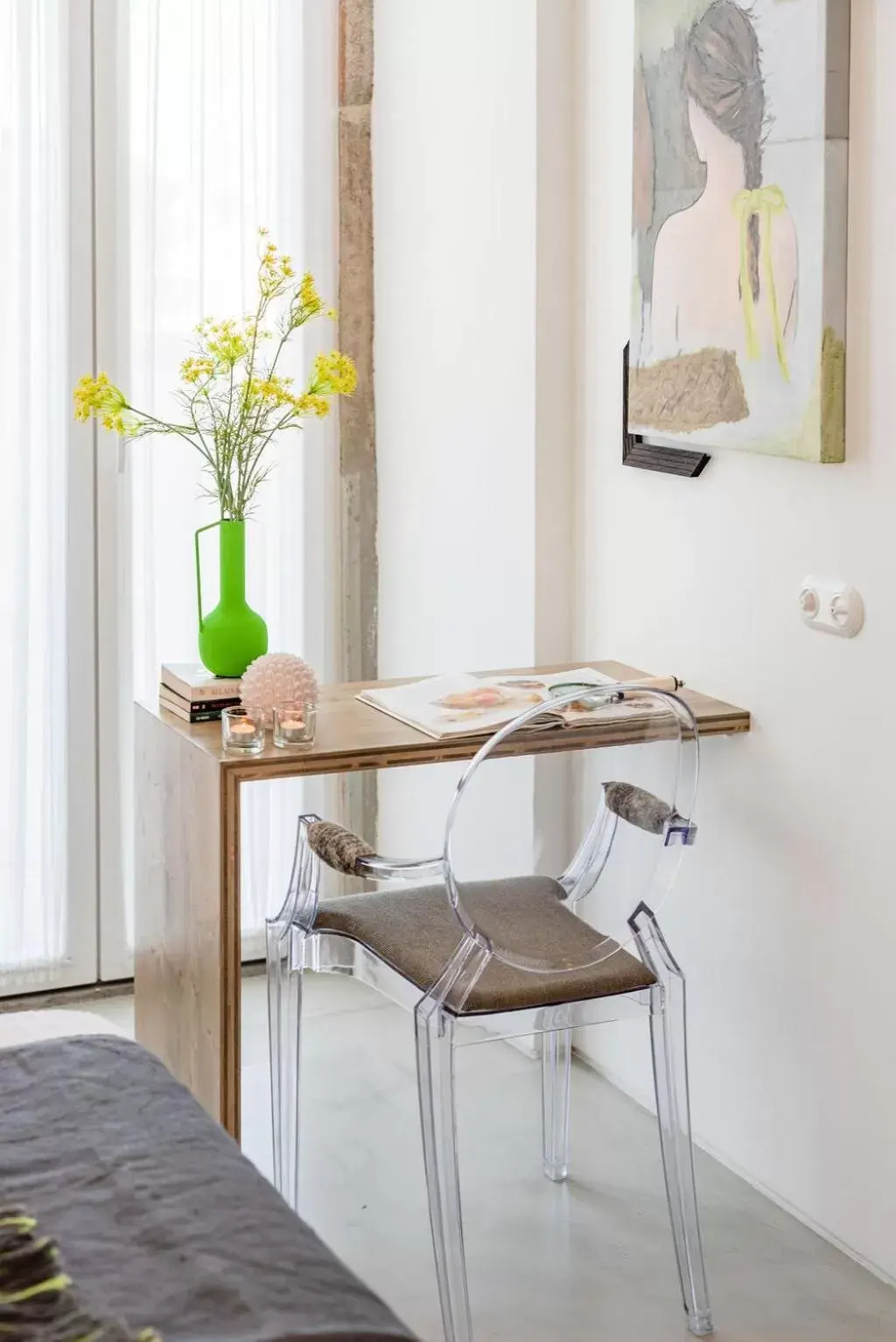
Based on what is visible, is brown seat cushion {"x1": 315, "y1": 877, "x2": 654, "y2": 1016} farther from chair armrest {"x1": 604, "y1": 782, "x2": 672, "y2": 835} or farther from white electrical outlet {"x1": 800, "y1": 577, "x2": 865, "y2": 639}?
white electrical outlet {"x1": 800, "y1": 577, "x2": 865, "y2": 639}

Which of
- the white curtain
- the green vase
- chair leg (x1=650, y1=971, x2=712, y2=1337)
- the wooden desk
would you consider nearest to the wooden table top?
the wooden desk

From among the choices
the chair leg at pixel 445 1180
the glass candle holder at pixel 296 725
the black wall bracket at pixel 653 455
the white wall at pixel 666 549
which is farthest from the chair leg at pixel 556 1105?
the black wall bracket at pixel 653 455

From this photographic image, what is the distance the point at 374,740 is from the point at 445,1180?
24.3 inches

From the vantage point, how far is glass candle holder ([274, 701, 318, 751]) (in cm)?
237

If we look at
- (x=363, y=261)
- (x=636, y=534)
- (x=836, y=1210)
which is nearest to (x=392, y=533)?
(x=363, y=261)

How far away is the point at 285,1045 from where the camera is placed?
100 inches

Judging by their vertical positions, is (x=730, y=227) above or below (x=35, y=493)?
above

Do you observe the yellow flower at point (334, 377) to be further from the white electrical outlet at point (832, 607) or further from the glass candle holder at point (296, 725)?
the white electrical outlet at point (832, 607)

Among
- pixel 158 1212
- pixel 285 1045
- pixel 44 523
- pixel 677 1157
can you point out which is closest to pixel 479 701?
pixel 285 1045

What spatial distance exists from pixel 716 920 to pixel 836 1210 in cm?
48

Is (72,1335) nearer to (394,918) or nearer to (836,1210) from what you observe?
(394,918)

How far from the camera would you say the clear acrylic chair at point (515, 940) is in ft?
7.18

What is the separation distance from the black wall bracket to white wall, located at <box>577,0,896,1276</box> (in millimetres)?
26

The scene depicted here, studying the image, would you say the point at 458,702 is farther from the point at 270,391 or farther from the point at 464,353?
the point at 464,353
